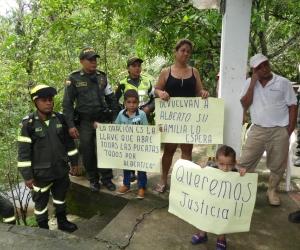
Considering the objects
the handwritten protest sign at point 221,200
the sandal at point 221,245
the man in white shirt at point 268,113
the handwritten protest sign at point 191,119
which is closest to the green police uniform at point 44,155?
the handwritten protest sign at point 191,119

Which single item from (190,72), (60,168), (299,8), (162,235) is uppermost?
(299,8)

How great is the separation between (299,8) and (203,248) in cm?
360

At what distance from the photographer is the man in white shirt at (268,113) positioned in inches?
110

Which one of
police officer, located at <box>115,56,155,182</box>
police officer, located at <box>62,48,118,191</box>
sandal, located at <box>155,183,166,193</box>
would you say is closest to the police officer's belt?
police officer, located at <box>62,48,118,191</box>

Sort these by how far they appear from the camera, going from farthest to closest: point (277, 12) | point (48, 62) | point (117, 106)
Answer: point (48, 62) < point (277, 12) < point (117, 106)

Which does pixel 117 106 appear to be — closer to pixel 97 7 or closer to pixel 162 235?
pixel 97 7

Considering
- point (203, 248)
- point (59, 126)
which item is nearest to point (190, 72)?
point (59, 126)

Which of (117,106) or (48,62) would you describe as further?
(48,62)

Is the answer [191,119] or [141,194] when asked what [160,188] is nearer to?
[141,194]

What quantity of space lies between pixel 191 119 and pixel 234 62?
0.78 m

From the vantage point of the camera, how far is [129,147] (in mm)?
3232

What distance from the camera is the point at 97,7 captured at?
3920mm

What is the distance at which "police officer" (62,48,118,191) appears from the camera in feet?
11.1

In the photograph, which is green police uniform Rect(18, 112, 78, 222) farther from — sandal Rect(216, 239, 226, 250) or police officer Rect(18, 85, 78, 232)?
sandal Rect(216, 239, 226, 250)
